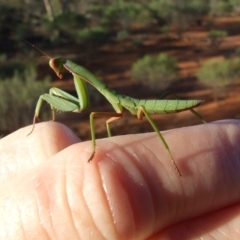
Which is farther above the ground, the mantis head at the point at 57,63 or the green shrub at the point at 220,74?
the mantis head at the point at 57,63

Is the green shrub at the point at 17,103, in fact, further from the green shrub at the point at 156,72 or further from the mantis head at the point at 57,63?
the mantis head at the point at 57,63

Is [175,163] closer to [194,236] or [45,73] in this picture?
[194,236]

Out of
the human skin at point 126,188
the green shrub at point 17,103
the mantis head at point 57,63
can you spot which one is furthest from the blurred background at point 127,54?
the human skin at point 126,188

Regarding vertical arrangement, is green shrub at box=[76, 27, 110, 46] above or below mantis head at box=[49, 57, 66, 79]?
below

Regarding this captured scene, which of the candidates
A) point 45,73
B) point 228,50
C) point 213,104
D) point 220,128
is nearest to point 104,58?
point 45,73

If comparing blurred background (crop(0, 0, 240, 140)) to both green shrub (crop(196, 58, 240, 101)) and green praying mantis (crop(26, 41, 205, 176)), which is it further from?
green praying mantis (crop(26, 41, 205, 176))

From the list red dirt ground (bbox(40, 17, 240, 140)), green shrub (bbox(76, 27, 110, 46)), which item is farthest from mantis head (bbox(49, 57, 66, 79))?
green shrub (bbox(76, 27, 110, 46))
